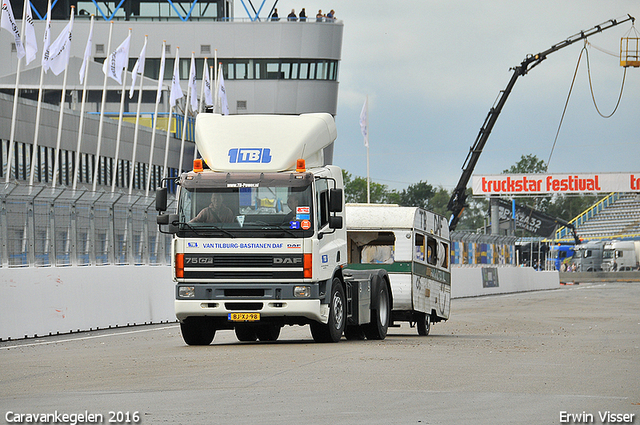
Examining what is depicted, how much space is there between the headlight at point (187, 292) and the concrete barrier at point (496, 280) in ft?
97.0

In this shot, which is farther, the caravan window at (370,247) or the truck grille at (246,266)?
the caravan window at (370,247)

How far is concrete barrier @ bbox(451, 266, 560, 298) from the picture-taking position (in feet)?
153

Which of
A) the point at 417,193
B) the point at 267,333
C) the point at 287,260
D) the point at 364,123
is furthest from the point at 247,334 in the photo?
the point at 417,193

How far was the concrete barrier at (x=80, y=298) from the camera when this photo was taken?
62.7ft

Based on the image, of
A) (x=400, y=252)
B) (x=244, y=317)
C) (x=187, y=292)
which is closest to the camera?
(x=244, y=317)

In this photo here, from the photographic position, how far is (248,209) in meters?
16.2

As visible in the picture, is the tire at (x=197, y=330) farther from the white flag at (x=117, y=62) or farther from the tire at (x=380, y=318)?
the white flag at (x=117, y=62)

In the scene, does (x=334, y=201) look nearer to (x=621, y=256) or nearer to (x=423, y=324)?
(x=423, y=324)

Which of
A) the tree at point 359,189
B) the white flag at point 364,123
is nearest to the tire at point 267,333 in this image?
the white flag at point 364,123

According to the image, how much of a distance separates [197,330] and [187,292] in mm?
1112

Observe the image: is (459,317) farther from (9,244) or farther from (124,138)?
(124,138)

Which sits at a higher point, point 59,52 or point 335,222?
point 59,52

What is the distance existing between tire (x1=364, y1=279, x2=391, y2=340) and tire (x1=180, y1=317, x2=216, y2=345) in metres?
3.02

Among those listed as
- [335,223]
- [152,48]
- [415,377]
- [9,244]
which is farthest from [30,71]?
[415,377]
